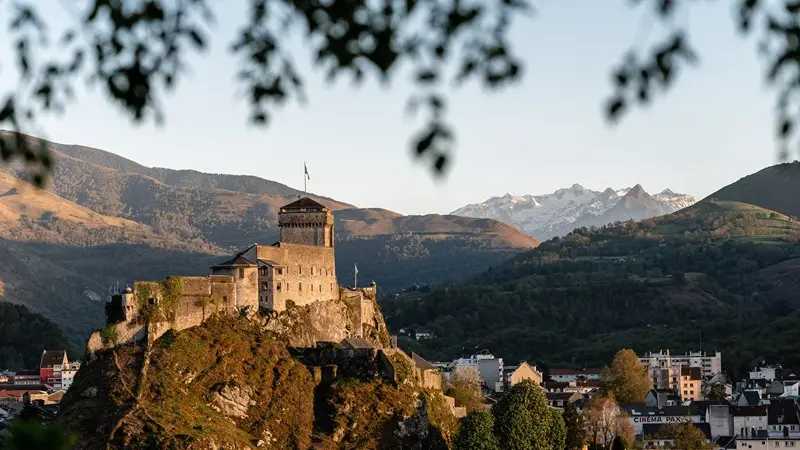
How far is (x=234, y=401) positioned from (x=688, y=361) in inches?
4108

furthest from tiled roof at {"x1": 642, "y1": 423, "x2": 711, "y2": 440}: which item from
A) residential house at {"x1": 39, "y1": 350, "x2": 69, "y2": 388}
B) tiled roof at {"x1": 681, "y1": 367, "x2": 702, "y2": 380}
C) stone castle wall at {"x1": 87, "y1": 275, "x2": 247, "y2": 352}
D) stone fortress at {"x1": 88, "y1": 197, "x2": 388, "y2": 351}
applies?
residential house at {"x1": 39, "y1": 350, "x2": 69, "y2": 388}

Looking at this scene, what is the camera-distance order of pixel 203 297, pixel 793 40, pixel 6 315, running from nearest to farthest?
pixel 793 40, pixel 203 297, pixel 6 315

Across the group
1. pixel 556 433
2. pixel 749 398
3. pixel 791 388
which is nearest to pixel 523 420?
pixel 556 433

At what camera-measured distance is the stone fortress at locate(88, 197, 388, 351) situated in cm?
7469

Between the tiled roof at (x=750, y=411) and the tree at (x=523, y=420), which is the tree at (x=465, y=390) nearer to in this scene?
the tree at (x=523, y=420)

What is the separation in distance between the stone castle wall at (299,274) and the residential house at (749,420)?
148 ft

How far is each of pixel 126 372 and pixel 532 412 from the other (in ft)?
89.3

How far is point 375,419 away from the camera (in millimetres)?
77688

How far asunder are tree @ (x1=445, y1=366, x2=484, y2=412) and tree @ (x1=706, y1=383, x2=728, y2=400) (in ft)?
81.1

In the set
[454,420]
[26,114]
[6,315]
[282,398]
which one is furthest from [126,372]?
[6,315]

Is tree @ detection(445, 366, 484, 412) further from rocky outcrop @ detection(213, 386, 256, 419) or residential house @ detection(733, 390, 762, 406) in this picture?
residential house @ detection(733, 390, 762, 406)

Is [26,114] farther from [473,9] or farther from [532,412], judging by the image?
[532,412]

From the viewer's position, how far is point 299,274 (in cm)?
8412

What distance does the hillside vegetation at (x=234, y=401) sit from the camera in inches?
2685
